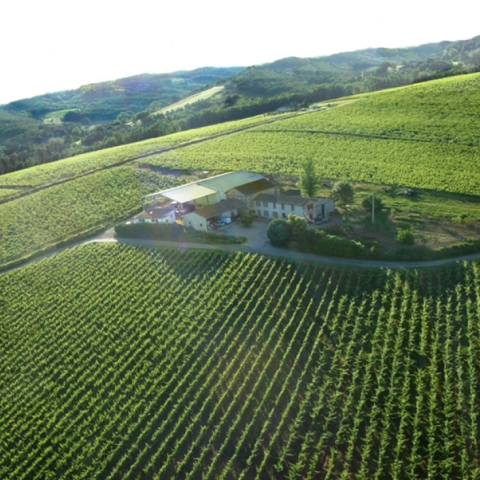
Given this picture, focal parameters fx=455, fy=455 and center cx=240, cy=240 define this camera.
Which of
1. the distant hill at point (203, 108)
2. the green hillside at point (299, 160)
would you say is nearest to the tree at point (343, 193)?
the green hillside at point (299, 160)

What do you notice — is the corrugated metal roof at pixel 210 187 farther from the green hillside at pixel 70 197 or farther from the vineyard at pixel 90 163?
the vineyard at pixel 90 163

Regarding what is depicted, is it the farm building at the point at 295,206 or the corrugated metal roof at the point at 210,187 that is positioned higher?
the corrugated metal roof at the point at 210,187

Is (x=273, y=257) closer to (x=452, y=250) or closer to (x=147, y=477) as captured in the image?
(x=452, y=250)

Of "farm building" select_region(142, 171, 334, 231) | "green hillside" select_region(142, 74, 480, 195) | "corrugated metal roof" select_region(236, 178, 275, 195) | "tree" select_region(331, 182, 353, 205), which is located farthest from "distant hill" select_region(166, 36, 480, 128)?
"tree" select_region(331, 182, 353, 205)

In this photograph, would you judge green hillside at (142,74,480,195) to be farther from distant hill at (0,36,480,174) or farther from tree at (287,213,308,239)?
distant hill at (0,36,480,174)

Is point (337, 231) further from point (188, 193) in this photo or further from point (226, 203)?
point (188, 193)

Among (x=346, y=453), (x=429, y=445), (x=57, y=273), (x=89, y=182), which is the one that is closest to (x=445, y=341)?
(x=429, y=445)
